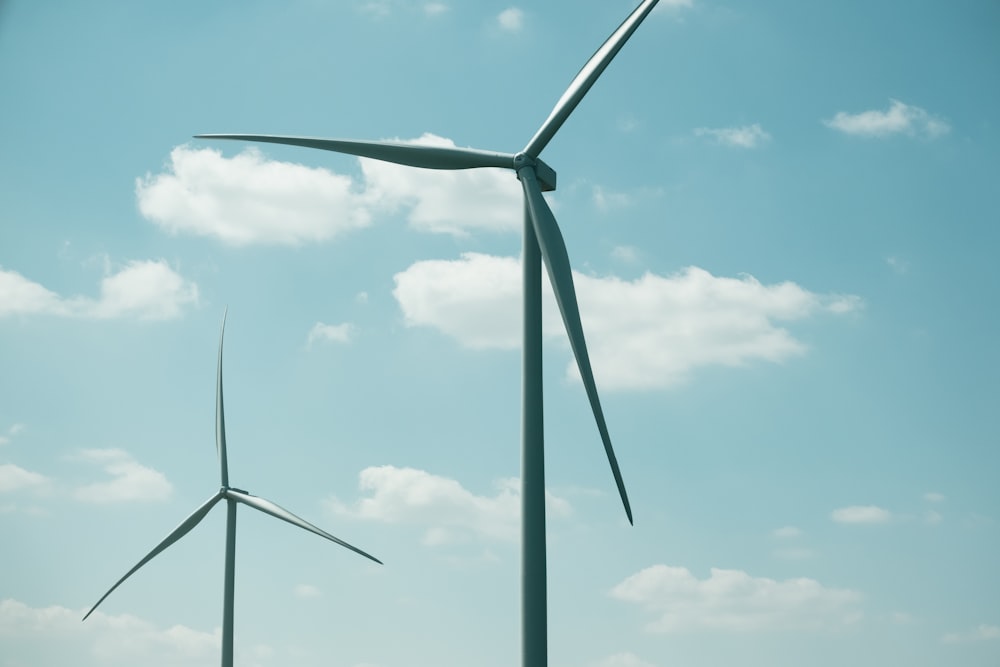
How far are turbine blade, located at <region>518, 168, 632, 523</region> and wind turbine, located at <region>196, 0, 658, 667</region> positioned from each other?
2 centimetres

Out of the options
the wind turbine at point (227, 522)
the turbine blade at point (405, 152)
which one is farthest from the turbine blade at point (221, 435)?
the turbine blade at point (405, 152)

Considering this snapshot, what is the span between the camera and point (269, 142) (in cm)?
2461

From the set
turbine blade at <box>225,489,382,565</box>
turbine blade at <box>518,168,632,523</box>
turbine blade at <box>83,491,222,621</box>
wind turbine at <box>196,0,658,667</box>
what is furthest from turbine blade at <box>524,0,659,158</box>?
turbine blade at <box>83,491,222,621</box>

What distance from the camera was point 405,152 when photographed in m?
24.1

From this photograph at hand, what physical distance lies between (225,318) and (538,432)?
26.8 m

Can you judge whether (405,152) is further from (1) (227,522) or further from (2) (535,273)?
(1) (227,522)

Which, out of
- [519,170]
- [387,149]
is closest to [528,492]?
[519,170]

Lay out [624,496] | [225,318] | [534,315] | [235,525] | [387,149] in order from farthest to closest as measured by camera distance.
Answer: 1. [225,318]
2. [235,525]
3. [387,149]
4. [534,315]
5. [624,496]

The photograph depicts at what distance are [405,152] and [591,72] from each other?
14.4ft

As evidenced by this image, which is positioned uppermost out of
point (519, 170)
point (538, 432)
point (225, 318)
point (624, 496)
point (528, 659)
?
point (225, 318)

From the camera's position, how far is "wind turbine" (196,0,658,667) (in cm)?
1878

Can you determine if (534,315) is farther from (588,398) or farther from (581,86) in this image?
(581,86)

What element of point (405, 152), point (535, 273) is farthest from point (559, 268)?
point (405, 152)

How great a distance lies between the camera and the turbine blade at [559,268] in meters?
20.0
